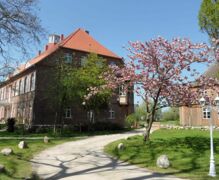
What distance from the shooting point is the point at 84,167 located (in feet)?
38.4

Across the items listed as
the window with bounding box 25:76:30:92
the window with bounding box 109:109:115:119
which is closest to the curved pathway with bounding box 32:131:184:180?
the window with bounding box 25:76:30:92

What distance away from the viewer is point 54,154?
49.6 feet

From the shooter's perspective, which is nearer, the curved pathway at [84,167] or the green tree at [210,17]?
the curved pathway at [84,167]

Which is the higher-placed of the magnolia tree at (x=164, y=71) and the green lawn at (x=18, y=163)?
the magnolia tree at (x=164, y=71)

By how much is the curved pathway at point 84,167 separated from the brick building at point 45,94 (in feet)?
56.2

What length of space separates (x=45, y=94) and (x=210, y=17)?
1881 cm

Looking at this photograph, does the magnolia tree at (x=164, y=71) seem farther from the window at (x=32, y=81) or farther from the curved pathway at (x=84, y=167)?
the window at (x=32, y=81)

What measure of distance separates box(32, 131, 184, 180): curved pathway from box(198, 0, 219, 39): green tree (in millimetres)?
14131

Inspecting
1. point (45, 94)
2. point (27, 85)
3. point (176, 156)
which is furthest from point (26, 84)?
point (176, 156)

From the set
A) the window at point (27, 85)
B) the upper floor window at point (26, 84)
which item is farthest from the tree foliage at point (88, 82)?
the upper floor window at point (26, 84)

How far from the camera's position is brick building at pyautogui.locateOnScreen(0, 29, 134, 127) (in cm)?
3553

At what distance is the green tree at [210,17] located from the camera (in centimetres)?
2281

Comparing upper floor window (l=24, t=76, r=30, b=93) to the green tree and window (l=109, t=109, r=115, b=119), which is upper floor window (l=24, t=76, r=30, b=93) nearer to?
window (l=109, t=109, r=115, b=119)

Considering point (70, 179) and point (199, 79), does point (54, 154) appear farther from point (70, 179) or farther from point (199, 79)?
point (199, 79)
